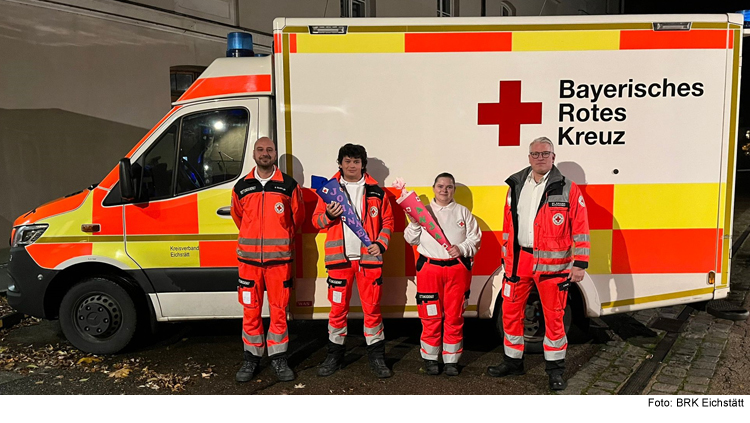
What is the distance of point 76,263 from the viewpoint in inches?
166

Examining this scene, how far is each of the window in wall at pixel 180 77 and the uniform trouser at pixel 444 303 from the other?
6.85 meters

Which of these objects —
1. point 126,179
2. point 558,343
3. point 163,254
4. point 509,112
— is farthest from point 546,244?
point 126,179

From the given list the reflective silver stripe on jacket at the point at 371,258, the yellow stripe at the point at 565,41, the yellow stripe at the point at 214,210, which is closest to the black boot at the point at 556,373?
the reflective silver stripe on jacket at the point at 371,258

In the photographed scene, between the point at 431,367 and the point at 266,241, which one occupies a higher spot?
the point at 266,241

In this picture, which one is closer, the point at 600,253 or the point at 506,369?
the point at 506,369

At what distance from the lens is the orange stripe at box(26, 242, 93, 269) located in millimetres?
4195

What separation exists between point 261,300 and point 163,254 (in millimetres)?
928

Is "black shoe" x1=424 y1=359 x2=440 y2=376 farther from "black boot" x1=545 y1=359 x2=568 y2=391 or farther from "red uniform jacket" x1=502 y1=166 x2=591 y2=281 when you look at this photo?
"red uniform jacket" x1=502 y1=166 x2=591 y2=281

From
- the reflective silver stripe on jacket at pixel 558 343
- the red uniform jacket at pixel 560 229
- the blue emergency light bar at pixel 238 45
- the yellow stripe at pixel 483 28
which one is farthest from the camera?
the blue emergency light bar at pixel 238 45

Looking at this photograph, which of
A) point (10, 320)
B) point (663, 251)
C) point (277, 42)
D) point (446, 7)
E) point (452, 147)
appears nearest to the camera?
point (277, 42)

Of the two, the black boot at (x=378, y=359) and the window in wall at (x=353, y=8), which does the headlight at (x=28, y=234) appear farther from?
the window in wall at (x=353, y=8)

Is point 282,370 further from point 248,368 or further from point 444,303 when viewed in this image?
point 444,303

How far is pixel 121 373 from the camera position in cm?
412

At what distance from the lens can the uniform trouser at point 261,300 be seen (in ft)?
12.5
